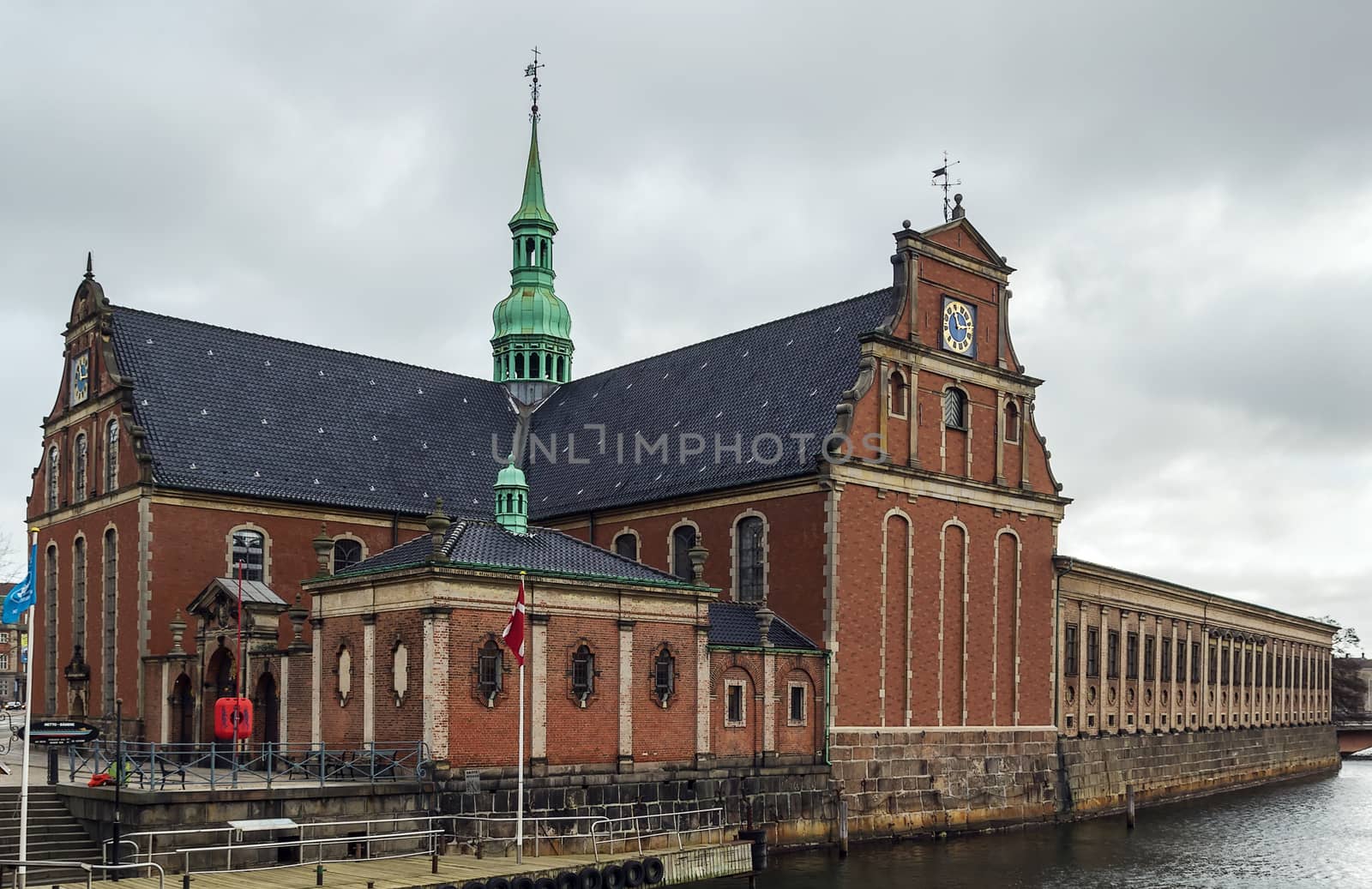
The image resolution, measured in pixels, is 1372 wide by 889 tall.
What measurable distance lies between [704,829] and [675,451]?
18.9 metres

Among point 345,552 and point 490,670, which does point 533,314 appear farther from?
point 490,670

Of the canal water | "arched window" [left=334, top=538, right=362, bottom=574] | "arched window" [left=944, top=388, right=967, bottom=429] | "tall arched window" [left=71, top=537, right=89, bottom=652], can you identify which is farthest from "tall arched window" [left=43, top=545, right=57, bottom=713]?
"arched window" [left=944, top=388, right=967, bottom=429]

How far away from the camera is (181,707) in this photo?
48500 millimetres

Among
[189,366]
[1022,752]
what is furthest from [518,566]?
[1022,752]

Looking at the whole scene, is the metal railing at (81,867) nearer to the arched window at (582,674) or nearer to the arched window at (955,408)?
the arched window at (582,674)

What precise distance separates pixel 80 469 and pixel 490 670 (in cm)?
2593

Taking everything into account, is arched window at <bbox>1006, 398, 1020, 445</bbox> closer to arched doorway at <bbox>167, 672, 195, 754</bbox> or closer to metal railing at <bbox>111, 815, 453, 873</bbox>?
metal railing at <bbox>111, 815, 453, 873</bbox>

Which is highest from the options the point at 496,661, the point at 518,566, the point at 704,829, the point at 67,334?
the point at 67,334

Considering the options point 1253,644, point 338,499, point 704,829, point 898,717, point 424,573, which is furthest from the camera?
point 1253,644

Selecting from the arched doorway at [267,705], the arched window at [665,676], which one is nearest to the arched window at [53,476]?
the arched doorway at [267,705]

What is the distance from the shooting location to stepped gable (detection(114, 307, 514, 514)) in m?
54.0

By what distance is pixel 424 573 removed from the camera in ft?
127

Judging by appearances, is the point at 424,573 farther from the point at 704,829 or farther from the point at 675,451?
the point at 675,451

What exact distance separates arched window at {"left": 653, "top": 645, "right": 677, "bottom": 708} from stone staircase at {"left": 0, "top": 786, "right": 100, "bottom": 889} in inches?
631
